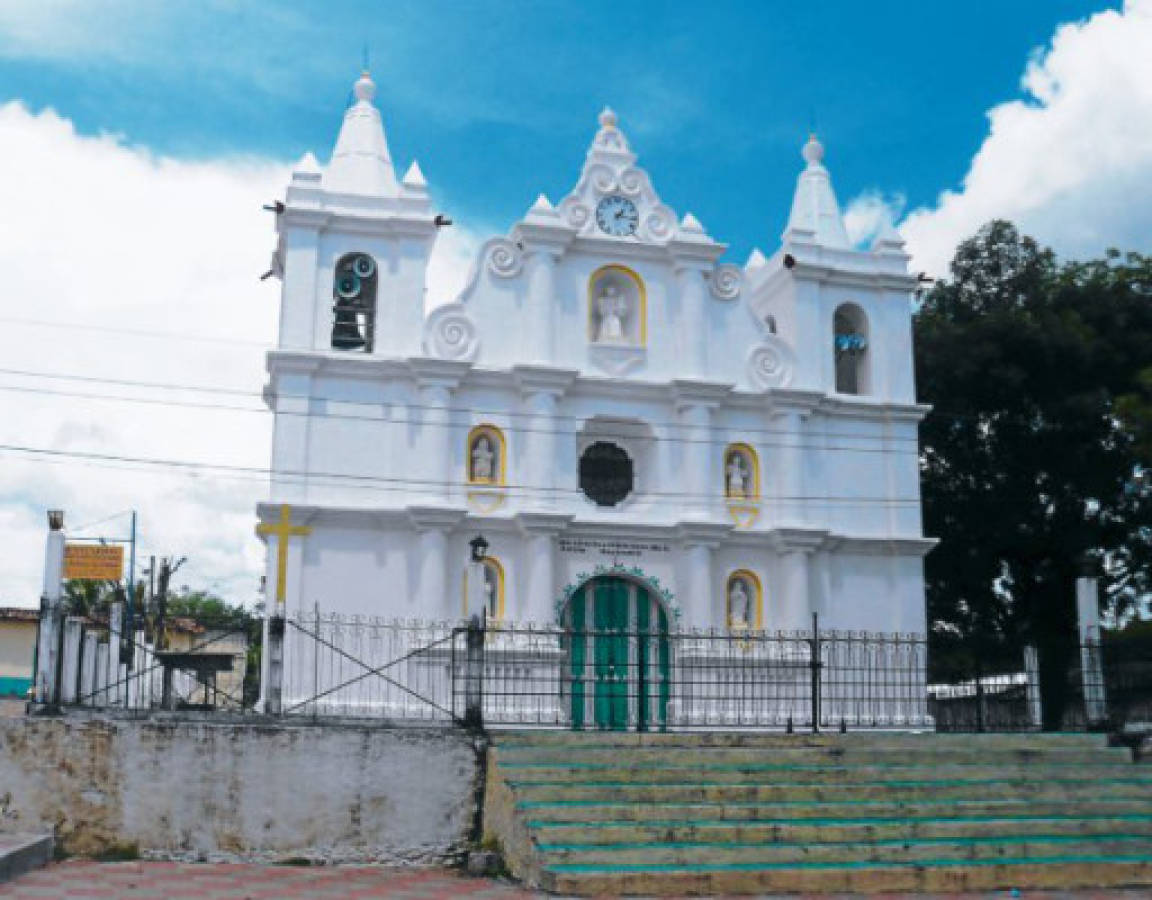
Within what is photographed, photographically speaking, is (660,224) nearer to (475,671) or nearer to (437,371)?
(437,371)

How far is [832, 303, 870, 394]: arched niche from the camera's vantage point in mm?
22781

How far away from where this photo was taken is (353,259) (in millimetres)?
20828

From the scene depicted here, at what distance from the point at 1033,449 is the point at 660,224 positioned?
8.86m

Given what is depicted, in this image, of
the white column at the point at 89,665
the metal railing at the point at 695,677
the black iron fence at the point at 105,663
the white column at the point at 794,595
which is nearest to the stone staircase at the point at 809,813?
the black iron fence at the point at 105,663

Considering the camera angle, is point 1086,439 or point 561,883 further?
point 1086,439

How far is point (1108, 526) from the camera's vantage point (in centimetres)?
2517

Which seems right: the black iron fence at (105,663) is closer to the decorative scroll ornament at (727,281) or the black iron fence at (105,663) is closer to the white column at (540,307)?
the white column at (540,307)

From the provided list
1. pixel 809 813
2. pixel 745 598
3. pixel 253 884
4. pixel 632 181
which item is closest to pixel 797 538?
pixel 745 598

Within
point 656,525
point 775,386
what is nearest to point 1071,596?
point 775,386

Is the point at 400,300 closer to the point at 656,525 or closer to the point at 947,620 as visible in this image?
the point at 656,525

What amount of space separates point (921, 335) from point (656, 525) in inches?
346

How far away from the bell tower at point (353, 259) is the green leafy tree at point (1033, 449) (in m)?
10.6

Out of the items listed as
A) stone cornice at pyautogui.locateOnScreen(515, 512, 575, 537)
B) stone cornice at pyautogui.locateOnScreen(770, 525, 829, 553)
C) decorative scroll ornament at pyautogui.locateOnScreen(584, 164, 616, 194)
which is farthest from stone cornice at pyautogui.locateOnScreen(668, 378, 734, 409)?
decorative scroll ornament at pyautogui.locateOnScreen(584, 164, 616, 194)

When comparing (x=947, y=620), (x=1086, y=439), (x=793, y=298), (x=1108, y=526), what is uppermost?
(x=793, y=298)
